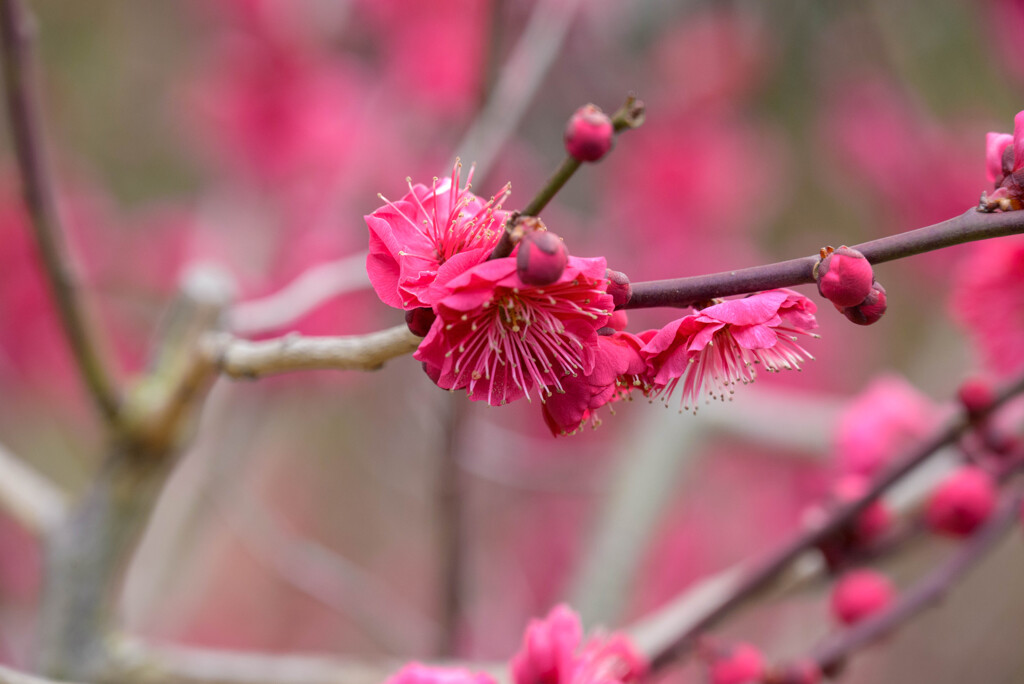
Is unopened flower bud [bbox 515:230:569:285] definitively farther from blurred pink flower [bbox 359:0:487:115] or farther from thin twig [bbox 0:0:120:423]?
blurred pink flower [bbox 359:0:487:115]

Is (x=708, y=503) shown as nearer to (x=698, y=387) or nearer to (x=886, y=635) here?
(x=886, y=635)

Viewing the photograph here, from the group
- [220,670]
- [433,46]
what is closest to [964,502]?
[220,670]

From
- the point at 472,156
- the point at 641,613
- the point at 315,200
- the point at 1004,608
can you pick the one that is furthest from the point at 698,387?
the point at 1004,608

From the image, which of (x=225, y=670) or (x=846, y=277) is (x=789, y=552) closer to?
(x=846, y=277)

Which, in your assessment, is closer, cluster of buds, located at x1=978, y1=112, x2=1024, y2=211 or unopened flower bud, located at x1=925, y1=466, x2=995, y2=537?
cluster of buds, located at x1=978, y1=112, x2=1024, y2=211

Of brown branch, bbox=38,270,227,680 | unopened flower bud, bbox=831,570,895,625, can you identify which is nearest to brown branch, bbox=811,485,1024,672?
unopened flower bud, bbox=831,570,895,625
